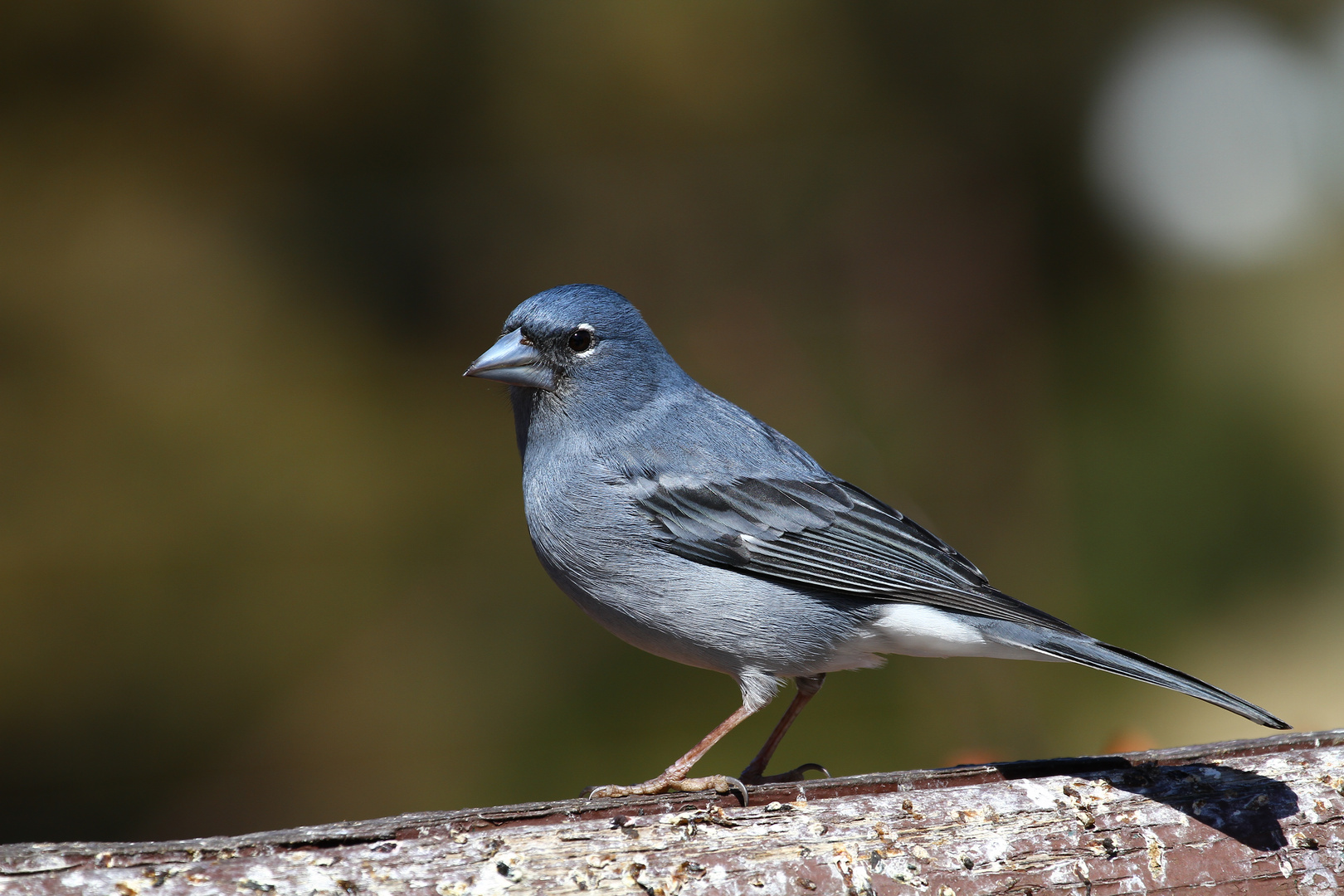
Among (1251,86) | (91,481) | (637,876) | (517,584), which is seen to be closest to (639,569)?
(637,876)

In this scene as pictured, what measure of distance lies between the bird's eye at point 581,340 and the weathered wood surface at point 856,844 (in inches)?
55.0

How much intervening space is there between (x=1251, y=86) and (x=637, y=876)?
557 cm

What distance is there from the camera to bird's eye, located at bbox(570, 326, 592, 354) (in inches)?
119

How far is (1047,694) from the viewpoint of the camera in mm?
4746

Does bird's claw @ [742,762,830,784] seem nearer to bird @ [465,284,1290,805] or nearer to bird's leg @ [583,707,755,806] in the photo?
bird @ [465,284,1290,805]

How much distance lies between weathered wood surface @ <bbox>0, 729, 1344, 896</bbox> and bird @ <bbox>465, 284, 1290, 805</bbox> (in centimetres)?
37

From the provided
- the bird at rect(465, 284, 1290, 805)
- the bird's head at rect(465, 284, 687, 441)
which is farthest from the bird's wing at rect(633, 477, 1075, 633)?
the bird's head at rect(465, 284, 687, 441)

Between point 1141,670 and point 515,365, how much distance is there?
5.94 ft

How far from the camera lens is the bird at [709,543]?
8.71 ft

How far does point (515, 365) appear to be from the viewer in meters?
2.93

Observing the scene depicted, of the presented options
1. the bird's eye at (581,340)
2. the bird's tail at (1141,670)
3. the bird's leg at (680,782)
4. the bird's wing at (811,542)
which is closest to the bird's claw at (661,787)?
the bird's leg at (680,782)

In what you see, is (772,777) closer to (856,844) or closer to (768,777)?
(768,777)

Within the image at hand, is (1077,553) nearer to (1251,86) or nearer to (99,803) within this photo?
(1251,86)

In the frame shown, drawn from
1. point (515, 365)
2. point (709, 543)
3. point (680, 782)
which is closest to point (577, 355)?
point (515, 365)
